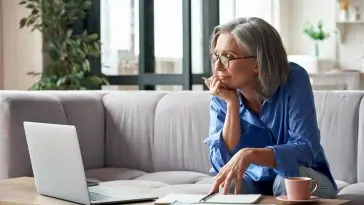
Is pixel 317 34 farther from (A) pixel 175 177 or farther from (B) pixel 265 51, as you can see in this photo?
(B) pixel 265 51

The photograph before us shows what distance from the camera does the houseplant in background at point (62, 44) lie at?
16.3 ft

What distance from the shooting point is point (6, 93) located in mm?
3332

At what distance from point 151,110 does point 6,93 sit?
74 cm

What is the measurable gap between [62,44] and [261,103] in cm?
297

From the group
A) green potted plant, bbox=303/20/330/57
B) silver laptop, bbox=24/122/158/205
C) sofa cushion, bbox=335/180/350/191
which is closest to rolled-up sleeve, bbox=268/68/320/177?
silver laptop, bbox=24/122/158/205

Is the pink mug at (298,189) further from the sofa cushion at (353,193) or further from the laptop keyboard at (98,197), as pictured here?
the sofa cushion at (353,193)

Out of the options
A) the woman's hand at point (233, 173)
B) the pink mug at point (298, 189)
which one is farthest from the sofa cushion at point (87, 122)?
the pink mug at point (298, 189)

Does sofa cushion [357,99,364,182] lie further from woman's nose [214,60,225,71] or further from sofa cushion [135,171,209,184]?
woman's nose [214,60,225,71]

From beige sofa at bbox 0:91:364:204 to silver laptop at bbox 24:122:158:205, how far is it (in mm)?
835

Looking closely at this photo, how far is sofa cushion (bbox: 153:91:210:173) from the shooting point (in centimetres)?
345

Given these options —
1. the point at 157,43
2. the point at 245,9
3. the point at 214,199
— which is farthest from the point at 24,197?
the point at 245,9

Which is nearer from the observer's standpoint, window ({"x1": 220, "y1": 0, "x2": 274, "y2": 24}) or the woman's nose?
the woman's nose

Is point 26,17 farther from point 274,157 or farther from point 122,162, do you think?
point 274,157

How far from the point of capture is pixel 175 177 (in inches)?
129
